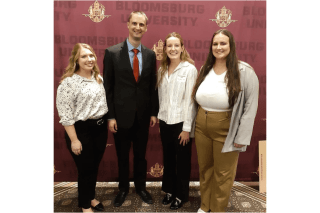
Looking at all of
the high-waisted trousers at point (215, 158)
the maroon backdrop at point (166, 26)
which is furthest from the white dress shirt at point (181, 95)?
the maroon backdrop at point (166, 26)

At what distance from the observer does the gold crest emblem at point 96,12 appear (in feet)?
8.28

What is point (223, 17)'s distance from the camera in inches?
102

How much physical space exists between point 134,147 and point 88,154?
1.76 ft

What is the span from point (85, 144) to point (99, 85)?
0.58 m

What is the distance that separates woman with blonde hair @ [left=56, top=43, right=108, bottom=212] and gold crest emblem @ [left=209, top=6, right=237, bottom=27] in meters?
1.69

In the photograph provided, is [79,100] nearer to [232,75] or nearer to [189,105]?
[189,105]

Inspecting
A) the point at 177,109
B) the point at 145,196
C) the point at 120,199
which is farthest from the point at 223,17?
the point at 120,199

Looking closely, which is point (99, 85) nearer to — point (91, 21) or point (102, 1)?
point (91, 21)

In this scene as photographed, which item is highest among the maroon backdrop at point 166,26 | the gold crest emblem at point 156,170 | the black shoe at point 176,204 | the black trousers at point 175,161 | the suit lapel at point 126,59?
the maroon backdrop at point 166,26

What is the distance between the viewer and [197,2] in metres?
2.56

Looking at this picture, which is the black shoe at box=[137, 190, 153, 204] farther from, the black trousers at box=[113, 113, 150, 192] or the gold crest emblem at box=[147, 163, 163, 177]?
the gold crest emblem at box=[147, 163, 163, 177]

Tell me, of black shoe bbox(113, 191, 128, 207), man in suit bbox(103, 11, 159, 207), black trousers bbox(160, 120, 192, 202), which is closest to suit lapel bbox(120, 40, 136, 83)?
man in suit bbox(103, 11, 159, 207)

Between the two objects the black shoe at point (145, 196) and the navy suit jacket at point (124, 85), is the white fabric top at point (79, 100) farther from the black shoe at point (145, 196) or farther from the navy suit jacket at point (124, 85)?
the black shoe at point (145, 196)

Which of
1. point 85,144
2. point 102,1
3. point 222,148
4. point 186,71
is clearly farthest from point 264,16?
point 85,144
